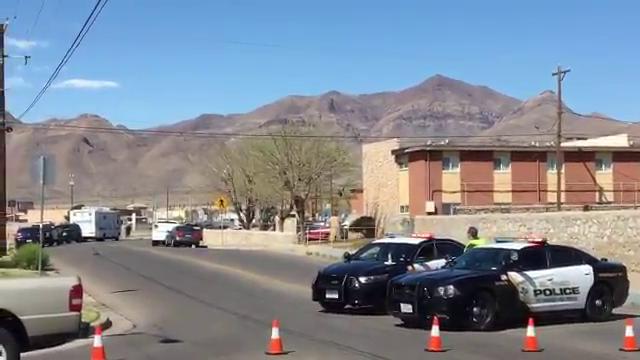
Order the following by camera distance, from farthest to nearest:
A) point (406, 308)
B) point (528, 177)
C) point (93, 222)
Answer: point (93, 222) < point (528, 177) < point (406, 308)

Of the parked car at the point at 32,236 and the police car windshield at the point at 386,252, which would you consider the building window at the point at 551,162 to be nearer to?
the parked car at the point at 32,236

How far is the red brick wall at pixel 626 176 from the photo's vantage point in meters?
60.4

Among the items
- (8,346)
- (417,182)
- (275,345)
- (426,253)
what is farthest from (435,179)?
(8,346)

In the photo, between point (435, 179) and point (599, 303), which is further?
point (435, 179)

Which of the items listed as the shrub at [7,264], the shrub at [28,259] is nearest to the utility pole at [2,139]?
the shrub at [28,259]

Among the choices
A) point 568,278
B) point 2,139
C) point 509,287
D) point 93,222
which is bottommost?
point 509,287

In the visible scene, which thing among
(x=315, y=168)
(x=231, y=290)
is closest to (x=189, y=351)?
(x=231, y=290)

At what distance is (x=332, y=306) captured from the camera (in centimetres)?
1831

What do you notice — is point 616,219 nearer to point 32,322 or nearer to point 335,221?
point 32,322

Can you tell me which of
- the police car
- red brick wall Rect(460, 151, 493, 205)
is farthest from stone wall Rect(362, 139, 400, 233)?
the police car

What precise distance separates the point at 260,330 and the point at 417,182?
41750 mm

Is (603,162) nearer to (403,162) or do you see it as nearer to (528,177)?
(528,177)

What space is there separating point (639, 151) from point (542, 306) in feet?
161

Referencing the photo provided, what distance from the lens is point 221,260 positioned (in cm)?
3822
